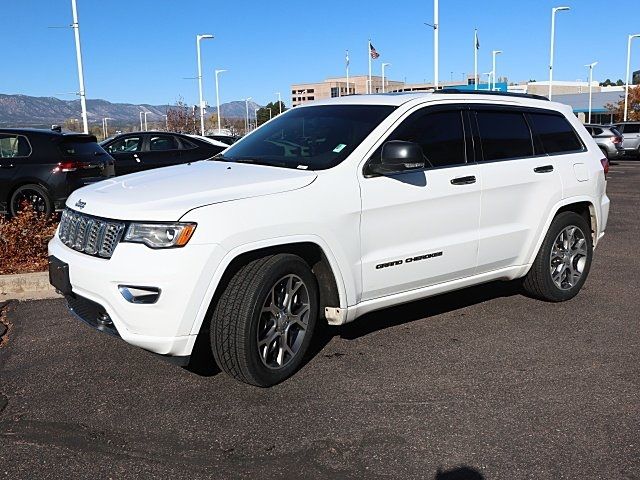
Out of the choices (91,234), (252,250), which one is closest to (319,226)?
(252,250)

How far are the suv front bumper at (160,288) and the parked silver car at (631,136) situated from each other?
94.4ft

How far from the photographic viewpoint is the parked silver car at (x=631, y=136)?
2865cm

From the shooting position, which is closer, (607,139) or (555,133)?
(555,133)

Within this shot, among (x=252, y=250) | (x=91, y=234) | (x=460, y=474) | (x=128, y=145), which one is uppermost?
(x=128, y=145)

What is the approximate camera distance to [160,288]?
3590 mm

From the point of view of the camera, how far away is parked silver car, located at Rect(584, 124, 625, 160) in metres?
25.4

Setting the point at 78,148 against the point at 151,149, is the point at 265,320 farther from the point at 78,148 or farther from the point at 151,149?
the point at 151,149

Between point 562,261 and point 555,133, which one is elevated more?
point 555,133

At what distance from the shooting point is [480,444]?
339cm

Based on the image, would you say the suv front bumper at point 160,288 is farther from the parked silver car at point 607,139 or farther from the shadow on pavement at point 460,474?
the parked silver car at point 607,139

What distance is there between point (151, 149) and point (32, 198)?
15.4 feet

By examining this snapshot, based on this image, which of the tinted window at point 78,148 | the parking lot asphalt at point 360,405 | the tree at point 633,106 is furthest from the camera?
the tree at point 633,106

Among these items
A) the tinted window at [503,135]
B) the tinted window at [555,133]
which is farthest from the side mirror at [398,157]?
the tinted window at [555,133]

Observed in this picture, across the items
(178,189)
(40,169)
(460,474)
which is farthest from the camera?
(40,169)
